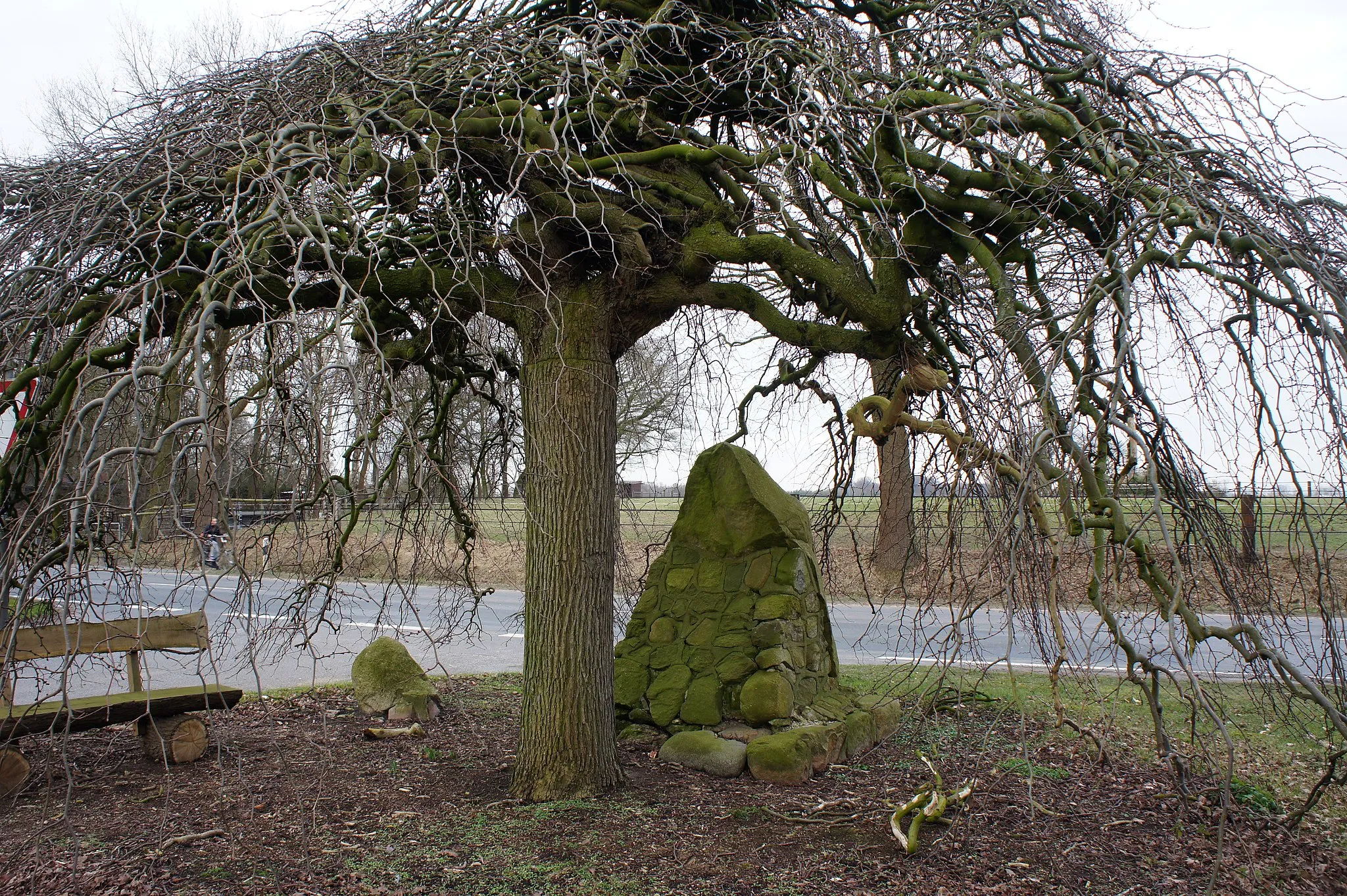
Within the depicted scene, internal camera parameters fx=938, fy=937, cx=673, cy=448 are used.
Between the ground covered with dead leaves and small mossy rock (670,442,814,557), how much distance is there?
4.87 feet

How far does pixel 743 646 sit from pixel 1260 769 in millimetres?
3280

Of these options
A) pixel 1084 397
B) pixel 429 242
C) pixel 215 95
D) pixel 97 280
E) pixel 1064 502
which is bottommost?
pixel 1064 502

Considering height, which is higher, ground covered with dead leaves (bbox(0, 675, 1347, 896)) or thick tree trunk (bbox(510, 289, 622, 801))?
thick tree trunk (bbox(510, 289, 622, 801))

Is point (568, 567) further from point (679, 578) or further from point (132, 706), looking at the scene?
point (132, 706)

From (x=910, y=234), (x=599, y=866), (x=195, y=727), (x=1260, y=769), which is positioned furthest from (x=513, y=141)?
(x=1260, y=769)

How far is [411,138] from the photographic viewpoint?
4.70 meters

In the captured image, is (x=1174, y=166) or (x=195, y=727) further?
(x=195, y=727)

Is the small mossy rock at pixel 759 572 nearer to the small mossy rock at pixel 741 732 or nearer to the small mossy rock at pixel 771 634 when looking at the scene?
the small mossy rock at pixel 771 634

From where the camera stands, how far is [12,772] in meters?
5.05

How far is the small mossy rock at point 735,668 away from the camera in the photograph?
19.8 feet

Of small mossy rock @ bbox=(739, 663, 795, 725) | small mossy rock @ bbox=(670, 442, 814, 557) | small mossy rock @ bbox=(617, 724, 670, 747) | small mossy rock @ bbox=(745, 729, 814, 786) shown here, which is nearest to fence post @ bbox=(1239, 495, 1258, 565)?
small mossy rock @ bbox=(745, 729, 814, 786)

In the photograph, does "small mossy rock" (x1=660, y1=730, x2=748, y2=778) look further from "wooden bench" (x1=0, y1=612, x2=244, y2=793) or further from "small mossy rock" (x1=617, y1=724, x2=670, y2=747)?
"wooden bench" (x1=0, y1=612, x2=244, y2=793)

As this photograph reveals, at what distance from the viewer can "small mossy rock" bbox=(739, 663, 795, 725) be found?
19.1 feet

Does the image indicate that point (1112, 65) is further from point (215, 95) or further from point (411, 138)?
point (215, 95)
